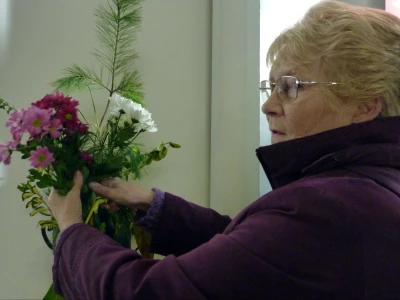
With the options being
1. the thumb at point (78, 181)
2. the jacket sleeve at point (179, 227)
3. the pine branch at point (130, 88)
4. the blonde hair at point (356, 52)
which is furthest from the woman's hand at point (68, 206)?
the blonde hair at point (356, 52)

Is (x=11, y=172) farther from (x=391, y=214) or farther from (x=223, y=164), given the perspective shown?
(x=391, y=214)

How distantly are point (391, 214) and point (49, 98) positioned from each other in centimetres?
62

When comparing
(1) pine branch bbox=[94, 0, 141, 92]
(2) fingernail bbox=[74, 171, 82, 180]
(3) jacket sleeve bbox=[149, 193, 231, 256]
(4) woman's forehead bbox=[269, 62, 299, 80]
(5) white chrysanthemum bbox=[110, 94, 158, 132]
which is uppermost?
(1) pine branch bbox=[94, 0, 141, 92]

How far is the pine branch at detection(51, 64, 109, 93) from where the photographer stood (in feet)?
3.90

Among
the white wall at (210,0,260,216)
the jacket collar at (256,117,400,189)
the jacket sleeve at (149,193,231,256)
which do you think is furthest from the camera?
the white wall at (210,0,260,216)

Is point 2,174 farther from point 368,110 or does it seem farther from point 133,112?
point 368,110

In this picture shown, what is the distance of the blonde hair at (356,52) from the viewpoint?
2.91ft

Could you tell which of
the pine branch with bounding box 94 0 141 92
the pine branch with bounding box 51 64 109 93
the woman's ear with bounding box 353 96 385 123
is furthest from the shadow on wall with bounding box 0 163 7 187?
the woman's ear with bounding box 353 96 385 123

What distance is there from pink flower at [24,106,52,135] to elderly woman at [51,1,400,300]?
122 mm

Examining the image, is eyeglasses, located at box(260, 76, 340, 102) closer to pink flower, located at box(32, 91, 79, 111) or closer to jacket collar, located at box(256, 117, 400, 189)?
jacket collar, located at box(256, 117, 400, 189)

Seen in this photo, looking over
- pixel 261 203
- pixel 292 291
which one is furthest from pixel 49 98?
pixel 292 291

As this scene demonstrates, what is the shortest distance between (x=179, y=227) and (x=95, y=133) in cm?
29

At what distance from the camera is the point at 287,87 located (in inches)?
37.2

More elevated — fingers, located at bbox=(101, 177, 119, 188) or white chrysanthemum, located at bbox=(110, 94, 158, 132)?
white chrysanthemum, located at bbox=(110, 94, 158, 132)
